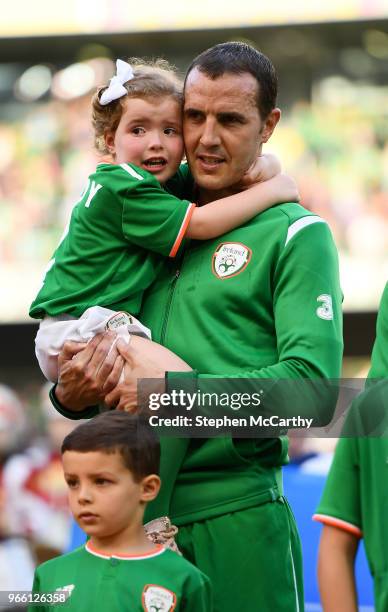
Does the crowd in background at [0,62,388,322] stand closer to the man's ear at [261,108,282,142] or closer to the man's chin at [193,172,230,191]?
the man's ear at [261,108,282,142]

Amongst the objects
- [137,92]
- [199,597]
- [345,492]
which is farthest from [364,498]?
[137,92]

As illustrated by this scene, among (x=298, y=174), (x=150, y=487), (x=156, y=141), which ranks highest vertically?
(x=298, y=174)

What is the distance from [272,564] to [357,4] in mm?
8961

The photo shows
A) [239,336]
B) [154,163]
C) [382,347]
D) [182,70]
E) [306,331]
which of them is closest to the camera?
[382,347]

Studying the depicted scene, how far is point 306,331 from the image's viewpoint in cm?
302

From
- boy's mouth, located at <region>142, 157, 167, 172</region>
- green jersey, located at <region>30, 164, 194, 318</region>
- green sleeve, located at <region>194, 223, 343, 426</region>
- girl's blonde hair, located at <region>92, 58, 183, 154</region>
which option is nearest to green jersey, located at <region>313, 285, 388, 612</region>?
green sleeve, located at <region>194, 223, 343, 426</region>

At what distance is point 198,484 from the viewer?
309cm

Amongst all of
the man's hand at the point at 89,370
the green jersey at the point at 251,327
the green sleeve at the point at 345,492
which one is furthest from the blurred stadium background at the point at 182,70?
the green sleeve at the point at 345,492

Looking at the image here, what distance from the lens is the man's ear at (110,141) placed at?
349 cm

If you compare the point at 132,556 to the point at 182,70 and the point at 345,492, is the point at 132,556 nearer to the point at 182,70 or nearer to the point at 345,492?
the point at 345,492

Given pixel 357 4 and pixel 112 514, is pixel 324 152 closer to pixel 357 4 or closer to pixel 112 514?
pixel 357 4

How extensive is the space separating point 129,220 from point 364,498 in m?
1.12

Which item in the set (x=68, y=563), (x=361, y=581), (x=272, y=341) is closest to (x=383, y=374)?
(x=272, y=341)

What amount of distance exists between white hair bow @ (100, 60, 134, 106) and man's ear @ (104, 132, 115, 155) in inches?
3.7
